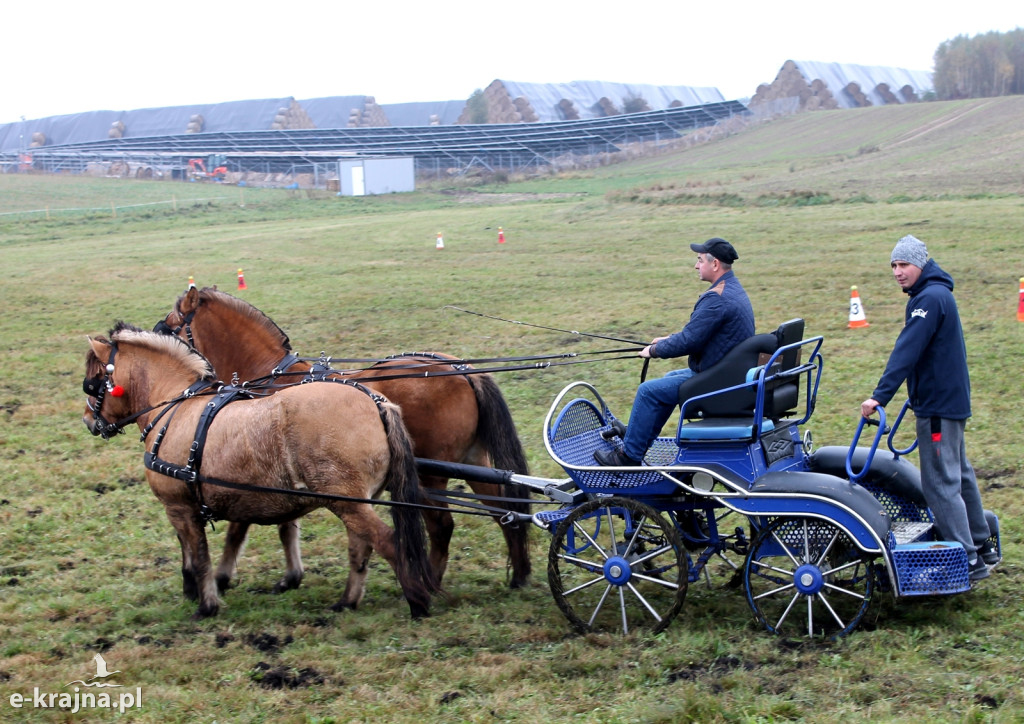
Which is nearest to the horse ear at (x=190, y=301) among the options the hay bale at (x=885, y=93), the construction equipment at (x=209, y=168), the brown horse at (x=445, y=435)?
the brown horse at (x=445, y=435)

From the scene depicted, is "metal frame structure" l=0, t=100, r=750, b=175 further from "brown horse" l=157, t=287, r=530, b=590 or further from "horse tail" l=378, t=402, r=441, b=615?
"horse tail" l=378, t=402, r=441, b=615

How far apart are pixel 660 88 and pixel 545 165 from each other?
1525 inches

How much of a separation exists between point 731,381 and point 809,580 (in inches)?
46.7

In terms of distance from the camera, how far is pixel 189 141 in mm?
81625

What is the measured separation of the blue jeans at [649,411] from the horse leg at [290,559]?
103 inches

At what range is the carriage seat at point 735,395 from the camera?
Answer: 538 centimetres

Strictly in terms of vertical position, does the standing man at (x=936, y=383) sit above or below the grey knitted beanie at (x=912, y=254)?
below

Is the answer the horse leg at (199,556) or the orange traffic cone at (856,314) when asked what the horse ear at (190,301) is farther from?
the orange traffic cone at (856,314)

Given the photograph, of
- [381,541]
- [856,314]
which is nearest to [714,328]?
[381,541]

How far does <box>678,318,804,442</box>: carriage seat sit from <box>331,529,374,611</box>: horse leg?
2187mm

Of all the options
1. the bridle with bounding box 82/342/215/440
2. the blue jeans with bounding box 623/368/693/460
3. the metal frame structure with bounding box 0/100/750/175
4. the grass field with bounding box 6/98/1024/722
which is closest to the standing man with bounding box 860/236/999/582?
the grass field with bounding box 6/98/1024/722

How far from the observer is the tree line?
277 feet

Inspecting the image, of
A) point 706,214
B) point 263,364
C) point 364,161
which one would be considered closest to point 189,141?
point 364,161

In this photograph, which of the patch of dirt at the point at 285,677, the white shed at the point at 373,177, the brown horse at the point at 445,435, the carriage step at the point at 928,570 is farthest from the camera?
the white shed at the point at 373,177
